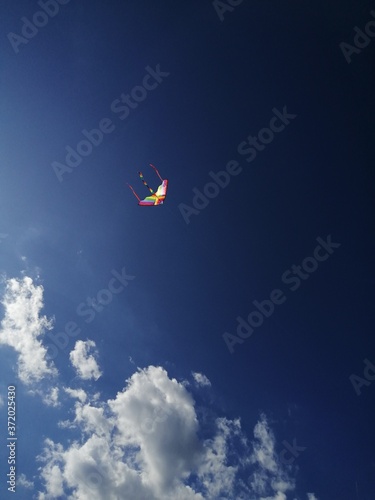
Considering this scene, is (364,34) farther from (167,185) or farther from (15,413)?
(15,413)

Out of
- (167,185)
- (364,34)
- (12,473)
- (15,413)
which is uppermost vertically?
(167,185)

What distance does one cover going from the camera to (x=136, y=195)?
2106 cm

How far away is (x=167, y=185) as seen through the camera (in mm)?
20766

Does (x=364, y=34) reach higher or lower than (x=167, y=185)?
lower

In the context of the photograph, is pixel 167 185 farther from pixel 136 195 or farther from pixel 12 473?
pixel 12 473

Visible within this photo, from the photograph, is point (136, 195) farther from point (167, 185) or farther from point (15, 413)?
point (15, 413)

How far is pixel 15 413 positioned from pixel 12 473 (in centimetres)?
322

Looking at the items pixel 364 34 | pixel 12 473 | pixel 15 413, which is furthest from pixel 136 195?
pixel 12 473

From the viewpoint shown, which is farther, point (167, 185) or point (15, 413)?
point (167, 185)

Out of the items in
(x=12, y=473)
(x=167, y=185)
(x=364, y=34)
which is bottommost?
(x=12, y=473)

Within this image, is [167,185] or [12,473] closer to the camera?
[12,473]

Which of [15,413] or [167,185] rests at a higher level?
[167,185]

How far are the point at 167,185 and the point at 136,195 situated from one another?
2.29 meters

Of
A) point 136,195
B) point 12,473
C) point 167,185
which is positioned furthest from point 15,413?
point 167,185
